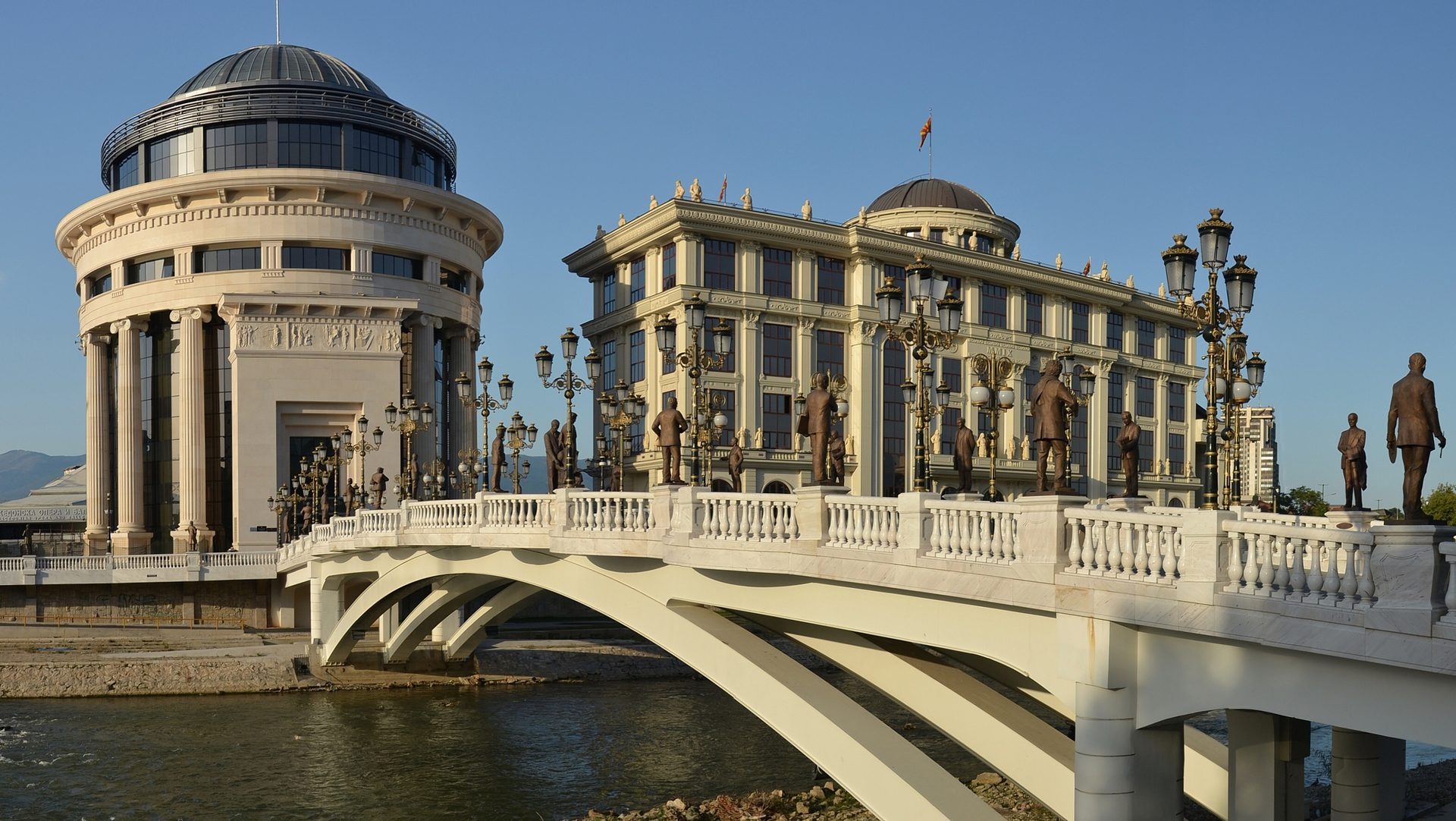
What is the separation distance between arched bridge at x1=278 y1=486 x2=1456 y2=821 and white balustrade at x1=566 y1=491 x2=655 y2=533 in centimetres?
6

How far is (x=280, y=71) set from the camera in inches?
2534

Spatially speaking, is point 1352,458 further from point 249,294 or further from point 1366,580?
point 249,294

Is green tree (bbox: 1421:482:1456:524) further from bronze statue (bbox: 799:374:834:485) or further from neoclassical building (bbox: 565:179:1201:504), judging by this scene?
bronze statue (bbox: 799:374:834:485)

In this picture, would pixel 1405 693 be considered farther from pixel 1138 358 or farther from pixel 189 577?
pixel 1138 358

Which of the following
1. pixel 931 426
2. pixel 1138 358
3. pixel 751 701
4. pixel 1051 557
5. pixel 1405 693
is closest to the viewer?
pixel 1405 693

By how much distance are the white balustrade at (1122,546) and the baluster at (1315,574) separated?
124 cm

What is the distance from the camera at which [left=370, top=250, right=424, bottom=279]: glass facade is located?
61125 millimetres

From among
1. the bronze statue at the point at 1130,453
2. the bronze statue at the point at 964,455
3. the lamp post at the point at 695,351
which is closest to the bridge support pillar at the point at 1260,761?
the bronze statue at the point at 1130,453

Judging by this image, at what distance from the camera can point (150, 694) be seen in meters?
39.3

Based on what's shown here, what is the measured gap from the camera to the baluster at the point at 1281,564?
10.5 metres

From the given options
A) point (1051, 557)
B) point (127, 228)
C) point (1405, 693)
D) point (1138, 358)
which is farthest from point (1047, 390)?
point (1138, 358)

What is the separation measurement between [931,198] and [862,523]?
2327 inches

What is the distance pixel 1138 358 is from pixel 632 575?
2423 inches

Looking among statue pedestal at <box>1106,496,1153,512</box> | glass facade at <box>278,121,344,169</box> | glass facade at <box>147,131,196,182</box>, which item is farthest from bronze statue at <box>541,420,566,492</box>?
glass facade at <box>147,131,196,182</box>
